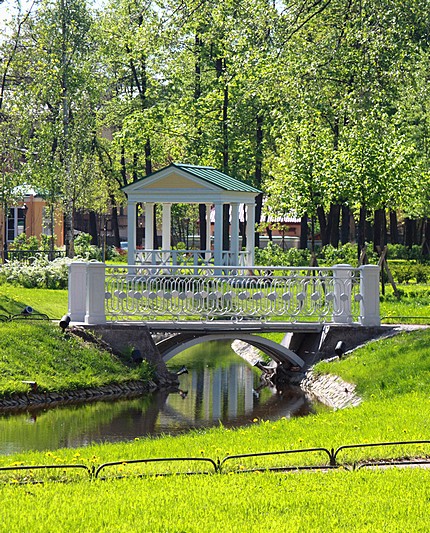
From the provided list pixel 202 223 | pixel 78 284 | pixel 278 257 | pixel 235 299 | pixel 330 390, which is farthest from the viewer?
pixel 202 223

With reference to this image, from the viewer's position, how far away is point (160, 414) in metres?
19.6

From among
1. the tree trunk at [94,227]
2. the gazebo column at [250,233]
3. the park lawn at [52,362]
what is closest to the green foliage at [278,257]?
the gazebo column at [250,233]

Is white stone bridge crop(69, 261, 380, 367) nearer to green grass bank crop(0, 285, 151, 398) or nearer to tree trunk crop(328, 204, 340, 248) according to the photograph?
green grass bank crop(0, 285, 151, 398)

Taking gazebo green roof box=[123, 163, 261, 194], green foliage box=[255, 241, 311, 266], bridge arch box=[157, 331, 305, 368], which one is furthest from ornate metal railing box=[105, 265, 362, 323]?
green foliage box=[255, 241, 311, 266]

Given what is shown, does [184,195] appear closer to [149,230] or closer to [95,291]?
[149,230]

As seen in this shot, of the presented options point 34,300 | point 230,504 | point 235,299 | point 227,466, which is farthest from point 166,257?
point 230,504

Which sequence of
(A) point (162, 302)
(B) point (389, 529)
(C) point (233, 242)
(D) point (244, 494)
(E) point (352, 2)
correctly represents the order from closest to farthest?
(B) point (389, 529), (D) point (244, 494), (E) point (352, 2), (A) point (162, 302), (C) point (233, 242)

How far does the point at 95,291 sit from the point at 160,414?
3836mm

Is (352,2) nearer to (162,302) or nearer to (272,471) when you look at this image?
(162,302)

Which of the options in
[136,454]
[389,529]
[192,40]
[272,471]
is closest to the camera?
[389,529]

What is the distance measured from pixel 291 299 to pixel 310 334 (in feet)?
4.77

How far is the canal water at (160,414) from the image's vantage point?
17094mm

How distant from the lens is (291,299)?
76.4 feet

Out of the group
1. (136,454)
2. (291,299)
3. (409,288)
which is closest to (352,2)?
(291,299)
